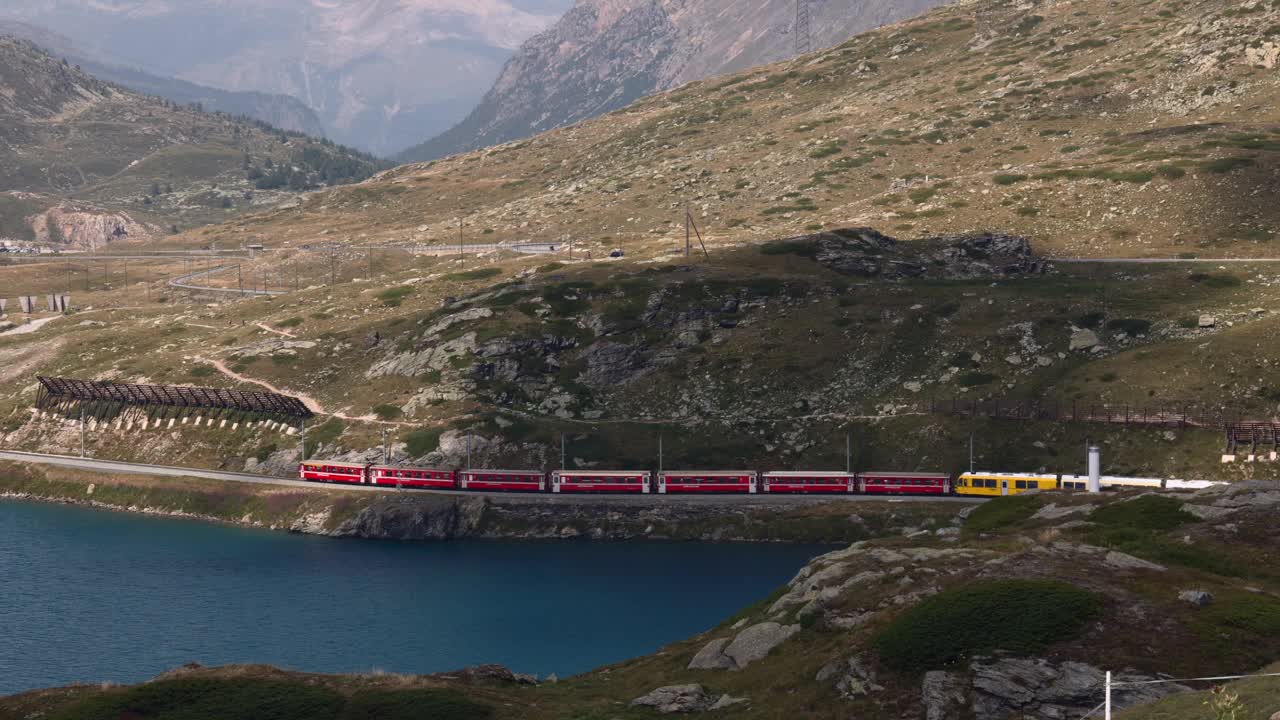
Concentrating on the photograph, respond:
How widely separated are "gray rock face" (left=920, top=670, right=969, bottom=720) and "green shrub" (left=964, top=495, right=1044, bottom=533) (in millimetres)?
37725

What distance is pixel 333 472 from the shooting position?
188 metres

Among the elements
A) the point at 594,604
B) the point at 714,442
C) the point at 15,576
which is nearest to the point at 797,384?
the point at 714,442

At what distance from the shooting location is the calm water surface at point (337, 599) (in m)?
128

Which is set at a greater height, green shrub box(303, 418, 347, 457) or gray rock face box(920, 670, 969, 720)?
green shrub box(303, 418, 347, 457)

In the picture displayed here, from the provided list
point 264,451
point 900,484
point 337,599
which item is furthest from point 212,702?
point 264,451

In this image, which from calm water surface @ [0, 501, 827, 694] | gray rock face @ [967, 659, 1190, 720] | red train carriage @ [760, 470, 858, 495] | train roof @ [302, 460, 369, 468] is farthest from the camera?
A: train roof @ [302, 460, 369, 468]

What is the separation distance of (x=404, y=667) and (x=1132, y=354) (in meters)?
120

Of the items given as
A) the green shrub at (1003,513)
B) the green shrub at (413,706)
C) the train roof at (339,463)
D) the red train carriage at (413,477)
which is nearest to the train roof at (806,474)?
the red train carriage at (413,477)

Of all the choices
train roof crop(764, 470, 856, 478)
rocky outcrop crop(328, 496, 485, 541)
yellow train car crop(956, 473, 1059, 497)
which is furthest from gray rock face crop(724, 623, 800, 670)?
rocky outcrop crop(328, 496, 485, 541)

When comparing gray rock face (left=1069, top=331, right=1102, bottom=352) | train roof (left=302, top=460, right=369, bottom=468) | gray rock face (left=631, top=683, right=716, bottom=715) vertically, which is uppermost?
gray rock face (left=1069, top=331, right=1102, bottom=352)

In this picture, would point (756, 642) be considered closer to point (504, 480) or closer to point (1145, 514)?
point (1145, 514)

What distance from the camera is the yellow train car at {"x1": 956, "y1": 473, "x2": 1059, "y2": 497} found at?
161 metres

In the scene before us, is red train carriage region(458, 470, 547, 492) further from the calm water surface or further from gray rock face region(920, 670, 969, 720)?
gray rock face region(920, 670, 969, 720)

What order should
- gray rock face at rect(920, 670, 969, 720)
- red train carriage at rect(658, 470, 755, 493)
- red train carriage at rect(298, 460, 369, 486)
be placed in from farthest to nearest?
1. red train carriage at rect(298, 460, 369, 486)
2. red train carriage at rect(658, 470, 755, 493)
3. gray rock face at rect(920, 670, 969, 720)
